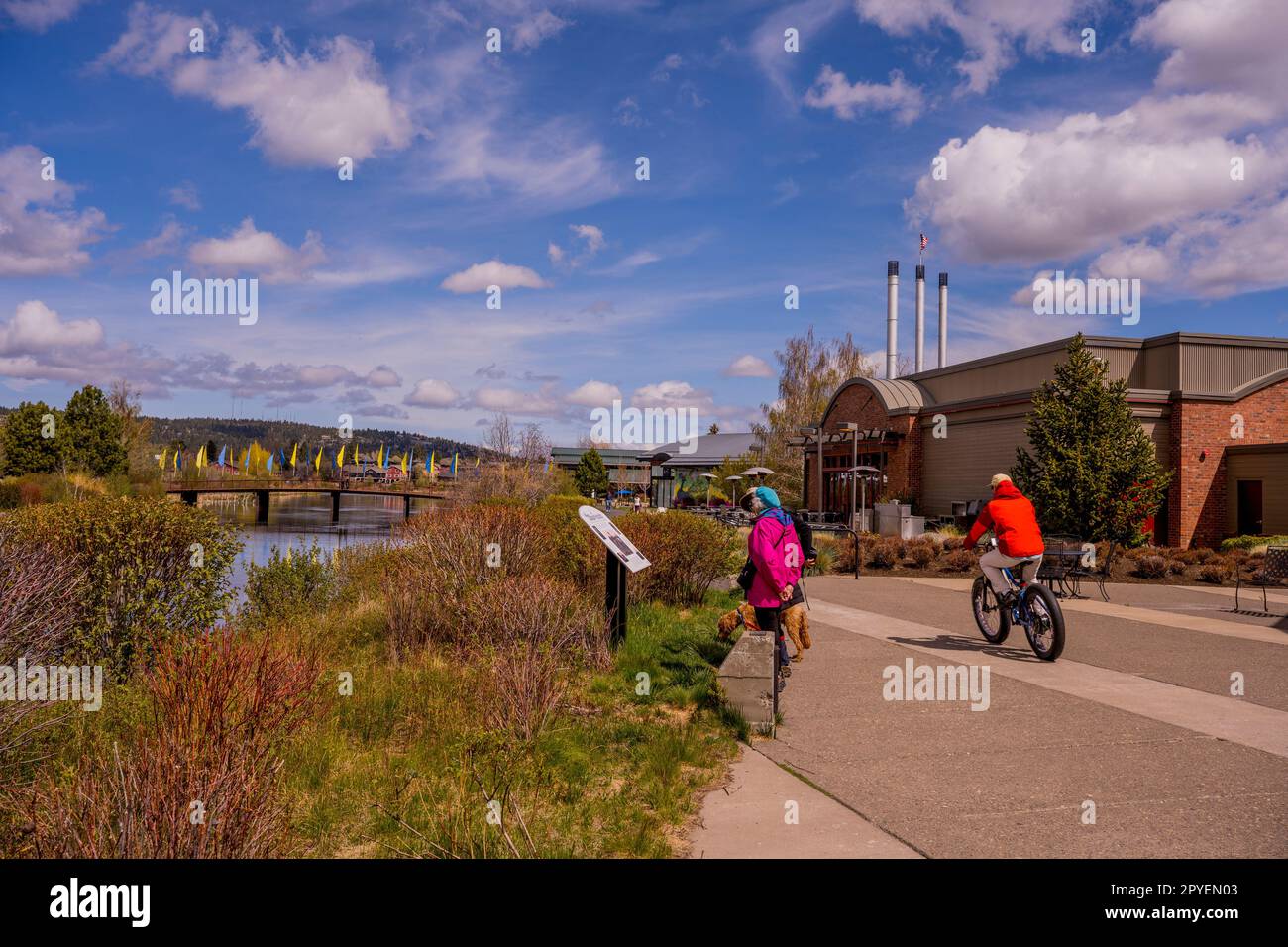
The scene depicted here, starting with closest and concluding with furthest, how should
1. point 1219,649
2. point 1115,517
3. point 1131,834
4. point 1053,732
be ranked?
1. point 1131,834
2. point 1053,732
3. point 1219,649
4. point 1115,517

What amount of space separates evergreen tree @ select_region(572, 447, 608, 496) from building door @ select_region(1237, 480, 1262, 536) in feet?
142

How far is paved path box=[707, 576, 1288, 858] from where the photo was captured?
13.7 feet

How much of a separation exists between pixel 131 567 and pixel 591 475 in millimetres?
55754

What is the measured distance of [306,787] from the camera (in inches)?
185

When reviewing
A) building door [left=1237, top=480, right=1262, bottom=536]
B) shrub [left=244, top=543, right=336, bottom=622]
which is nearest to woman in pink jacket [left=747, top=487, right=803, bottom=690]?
shrub [left=244, top=543, right=336, bottom=622]

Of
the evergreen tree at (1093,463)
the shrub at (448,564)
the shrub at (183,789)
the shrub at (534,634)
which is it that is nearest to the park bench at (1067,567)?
the evergreen tree at (1093,463)

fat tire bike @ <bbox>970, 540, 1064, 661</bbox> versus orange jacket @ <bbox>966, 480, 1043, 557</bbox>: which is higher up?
orange jacket @ <bbox>966, 480, 1043, 557</bbox>

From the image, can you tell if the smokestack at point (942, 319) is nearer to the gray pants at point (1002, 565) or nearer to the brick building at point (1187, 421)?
the brick building at point (1187, 421)

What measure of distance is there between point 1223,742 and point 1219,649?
4.12 meters

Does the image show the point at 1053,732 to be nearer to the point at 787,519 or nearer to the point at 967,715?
the point at 967,715

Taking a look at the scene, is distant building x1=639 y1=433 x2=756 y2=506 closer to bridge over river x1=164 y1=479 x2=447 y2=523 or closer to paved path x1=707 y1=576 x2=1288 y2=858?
bridge over river x1=164 y1=479 x2=447 y2=523

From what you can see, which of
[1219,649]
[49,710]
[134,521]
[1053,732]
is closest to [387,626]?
[134,521]
